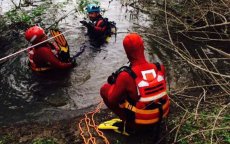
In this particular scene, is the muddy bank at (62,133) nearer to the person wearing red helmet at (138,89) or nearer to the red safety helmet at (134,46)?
the person wearing red helmet at (138,89)

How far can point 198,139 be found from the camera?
5215mm

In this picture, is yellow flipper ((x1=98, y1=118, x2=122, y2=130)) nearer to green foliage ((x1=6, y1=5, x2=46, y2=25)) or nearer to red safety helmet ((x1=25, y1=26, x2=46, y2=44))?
red safety helmet ((x1=25, y1=26, x2=46, y2=44))

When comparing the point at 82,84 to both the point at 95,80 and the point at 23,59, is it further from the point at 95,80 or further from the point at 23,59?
the point at 23,59

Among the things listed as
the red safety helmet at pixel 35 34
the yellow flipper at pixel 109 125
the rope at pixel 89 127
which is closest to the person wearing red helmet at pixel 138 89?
the yellow flipper at pixel 109 125

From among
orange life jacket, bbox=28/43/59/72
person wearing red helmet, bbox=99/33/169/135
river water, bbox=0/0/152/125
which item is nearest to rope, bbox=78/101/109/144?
river water, bbox=0/0/152/125

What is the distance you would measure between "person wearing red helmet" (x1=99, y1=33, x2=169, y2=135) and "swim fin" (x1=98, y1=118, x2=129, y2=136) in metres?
0.37

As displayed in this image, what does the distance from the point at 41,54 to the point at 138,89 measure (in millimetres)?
2905

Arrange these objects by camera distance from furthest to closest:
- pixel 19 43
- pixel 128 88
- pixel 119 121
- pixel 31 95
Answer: pixel 19 43 → pixel 31 95 → pixel 119 121 → pixel 128 88

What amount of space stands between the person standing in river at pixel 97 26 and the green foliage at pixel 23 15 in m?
2.03

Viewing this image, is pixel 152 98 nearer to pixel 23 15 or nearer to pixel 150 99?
pixel 150 99

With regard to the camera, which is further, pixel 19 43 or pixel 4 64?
pixel 19 43

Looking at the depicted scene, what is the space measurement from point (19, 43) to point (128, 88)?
212 inches

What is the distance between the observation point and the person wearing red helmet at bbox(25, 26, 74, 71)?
6820mm

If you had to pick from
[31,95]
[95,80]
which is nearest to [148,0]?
[95,80]
